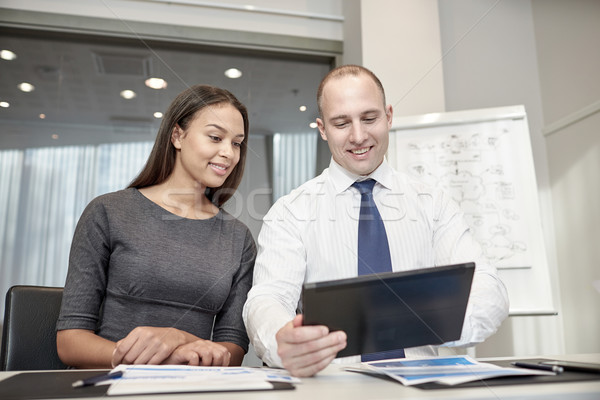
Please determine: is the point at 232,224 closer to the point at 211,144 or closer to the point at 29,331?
the point at 211,144

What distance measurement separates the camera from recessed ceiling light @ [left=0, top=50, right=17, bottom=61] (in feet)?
9.18

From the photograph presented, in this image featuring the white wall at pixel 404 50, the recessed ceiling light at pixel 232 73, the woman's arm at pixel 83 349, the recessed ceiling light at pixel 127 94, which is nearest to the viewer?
the woman's arm at pixel 83 349

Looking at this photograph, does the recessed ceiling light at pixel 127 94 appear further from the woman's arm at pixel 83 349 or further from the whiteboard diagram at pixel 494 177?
the woman's arm at pixel 83 349

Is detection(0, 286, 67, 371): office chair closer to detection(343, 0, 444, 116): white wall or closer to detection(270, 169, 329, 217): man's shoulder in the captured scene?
detection(270, 169, 329, 217): man's shoulder

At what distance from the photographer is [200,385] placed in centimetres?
71

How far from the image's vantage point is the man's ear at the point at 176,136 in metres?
1.55

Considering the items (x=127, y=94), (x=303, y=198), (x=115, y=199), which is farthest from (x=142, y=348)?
(x=127, y=94)

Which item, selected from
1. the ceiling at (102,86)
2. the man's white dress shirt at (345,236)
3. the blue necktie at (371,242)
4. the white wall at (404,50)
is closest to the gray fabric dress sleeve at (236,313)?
the man's white dress shirt at (345,236)

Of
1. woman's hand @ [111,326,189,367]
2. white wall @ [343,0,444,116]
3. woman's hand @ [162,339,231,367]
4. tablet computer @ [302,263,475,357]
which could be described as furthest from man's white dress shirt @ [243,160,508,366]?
white wall @ [343,0,444,116]

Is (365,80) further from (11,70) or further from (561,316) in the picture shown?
(11,70)

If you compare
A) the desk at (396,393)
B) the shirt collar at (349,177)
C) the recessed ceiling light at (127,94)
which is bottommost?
the desk at (396,393)

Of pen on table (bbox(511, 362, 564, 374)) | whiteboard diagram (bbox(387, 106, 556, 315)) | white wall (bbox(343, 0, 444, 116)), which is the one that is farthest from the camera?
white wall (bbox(343, 0, 444, 116))

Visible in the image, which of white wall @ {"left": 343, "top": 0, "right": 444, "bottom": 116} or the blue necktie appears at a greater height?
white wall @ {"left": 343, "top": 0, "right": 444, "bottom": 116}

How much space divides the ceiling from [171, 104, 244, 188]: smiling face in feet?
4.99
